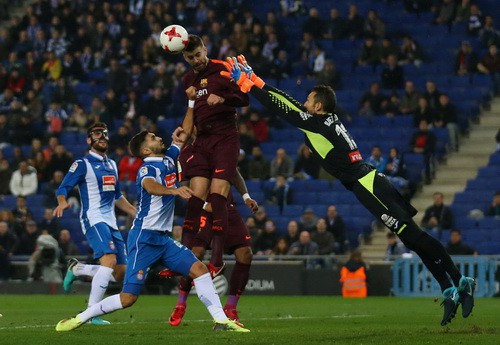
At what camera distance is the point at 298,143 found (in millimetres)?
28047

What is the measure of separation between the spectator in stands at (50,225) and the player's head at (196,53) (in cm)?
1349

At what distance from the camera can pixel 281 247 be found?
2455 centimetres

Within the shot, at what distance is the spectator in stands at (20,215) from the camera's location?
26641 mm

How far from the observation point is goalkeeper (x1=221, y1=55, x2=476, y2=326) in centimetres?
1220

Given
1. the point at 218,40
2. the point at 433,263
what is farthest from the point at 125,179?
the point at 433,263

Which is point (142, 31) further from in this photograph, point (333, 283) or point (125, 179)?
point (333, 283)

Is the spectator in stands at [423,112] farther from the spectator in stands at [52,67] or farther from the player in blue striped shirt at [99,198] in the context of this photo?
the player in blue striped shirt at [99,198]

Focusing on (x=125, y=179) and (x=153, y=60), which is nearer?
(x=125, y=179)

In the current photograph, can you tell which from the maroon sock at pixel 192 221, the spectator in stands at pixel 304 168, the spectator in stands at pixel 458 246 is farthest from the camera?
the spectator in stands at pixel 304 168

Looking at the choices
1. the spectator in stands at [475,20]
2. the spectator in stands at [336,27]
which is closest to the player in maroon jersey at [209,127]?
the spectator in stands at [475,20]

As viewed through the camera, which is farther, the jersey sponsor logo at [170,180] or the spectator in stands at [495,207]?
the spectator in stands at [495,207]

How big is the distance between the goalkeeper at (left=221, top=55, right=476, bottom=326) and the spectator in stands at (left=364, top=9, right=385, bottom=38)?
17.1m

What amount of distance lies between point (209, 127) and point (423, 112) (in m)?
13.8

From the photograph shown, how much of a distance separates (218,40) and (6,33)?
23.3 ft
